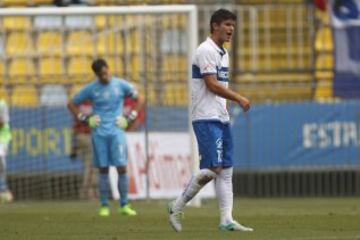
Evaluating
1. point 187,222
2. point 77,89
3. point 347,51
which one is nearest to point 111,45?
point 77,89

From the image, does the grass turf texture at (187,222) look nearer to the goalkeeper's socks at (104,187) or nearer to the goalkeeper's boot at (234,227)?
the goalkeeper's boot at (234,227)

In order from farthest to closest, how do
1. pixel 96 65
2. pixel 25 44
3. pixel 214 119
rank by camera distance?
pixel 25 44, pixel 96 65, pixel 214 119

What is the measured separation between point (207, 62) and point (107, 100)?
5.26 meters

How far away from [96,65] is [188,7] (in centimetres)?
379

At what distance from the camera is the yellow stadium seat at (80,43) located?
2544 cm

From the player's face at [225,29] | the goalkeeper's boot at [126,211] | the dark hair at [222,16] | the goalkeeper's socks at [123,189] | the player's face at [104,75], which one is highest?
the dark hair at [222,16]

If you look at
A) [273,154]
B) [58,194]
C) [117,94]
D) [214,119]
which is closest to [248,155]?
[273,154]

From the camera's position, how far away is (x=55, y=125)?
2403 centimetres

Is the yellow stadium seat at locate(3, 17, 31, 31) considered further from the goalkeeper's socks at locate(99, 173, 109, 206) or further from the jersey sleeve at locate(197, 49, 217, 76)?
the jersey sleeve at locate(197, 49, 217, 76)

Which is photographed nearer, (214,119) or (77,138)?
(214,119)

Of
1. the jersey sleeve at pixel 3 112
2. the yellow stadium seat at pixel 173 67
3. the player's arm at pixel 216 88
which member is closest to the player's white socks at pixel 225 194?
the player's arm at pixel 216 88

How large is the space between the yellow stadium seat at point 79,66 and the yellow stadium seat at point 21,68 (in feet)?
2.49

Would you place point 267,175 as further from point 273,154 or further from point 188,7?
A: point 188,7

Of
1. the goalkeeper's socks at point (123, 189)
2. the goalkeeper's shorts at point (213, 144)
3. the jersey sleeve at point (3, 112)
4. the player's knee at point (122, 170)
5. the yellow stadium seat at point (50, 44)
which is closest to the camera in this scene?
the goalkeeper's shorts at point (213, 144)
